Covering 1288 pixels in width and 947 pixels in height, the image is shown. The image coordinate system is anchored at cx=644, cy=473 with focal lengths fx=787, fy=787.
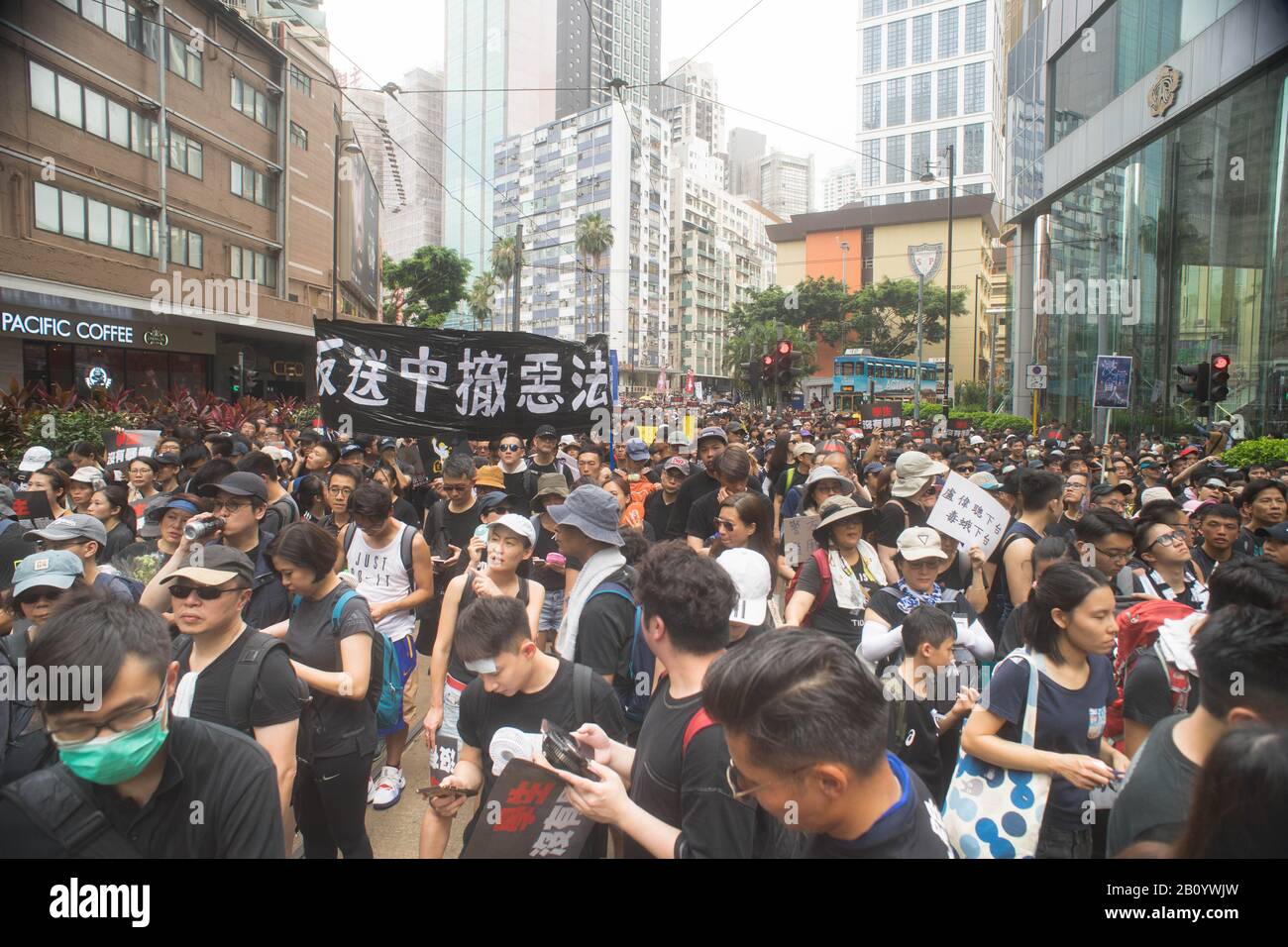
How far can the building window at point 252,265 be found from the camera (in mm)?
24922

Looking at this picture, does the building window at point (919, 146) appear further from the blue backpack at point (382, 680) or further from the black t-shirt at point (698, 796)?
the black t-shirt at point (698, 796)

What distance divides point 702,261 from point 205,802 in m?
99.7

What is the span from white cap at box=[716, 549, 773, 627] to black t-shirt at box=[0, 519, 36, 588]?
143 inches

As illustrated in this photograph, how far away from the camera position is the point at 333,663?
124 inches

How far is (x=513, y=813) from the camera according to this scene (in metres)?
1.98

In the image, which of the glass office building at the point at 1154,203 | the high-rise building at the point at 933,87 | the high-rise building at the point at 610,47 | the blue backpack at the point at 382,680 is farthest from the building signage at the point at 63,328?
the high-rise building at the point at 933,87

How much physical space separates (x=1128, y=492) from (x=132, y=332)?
74.1 ft

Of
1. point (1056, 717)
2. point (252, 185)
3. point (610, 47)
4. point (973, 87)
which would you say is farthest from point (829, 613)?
point (610, 47)

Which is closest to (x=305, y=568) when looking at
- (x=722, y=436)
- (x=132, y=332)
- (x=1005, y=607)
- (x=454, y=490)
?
(x=454, y=490)

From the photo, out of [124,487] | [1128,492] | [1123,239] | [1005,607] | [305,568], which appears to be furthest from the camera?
[1123,239]

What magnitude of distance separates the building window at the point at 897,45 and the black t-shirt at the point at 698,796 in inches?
3826
